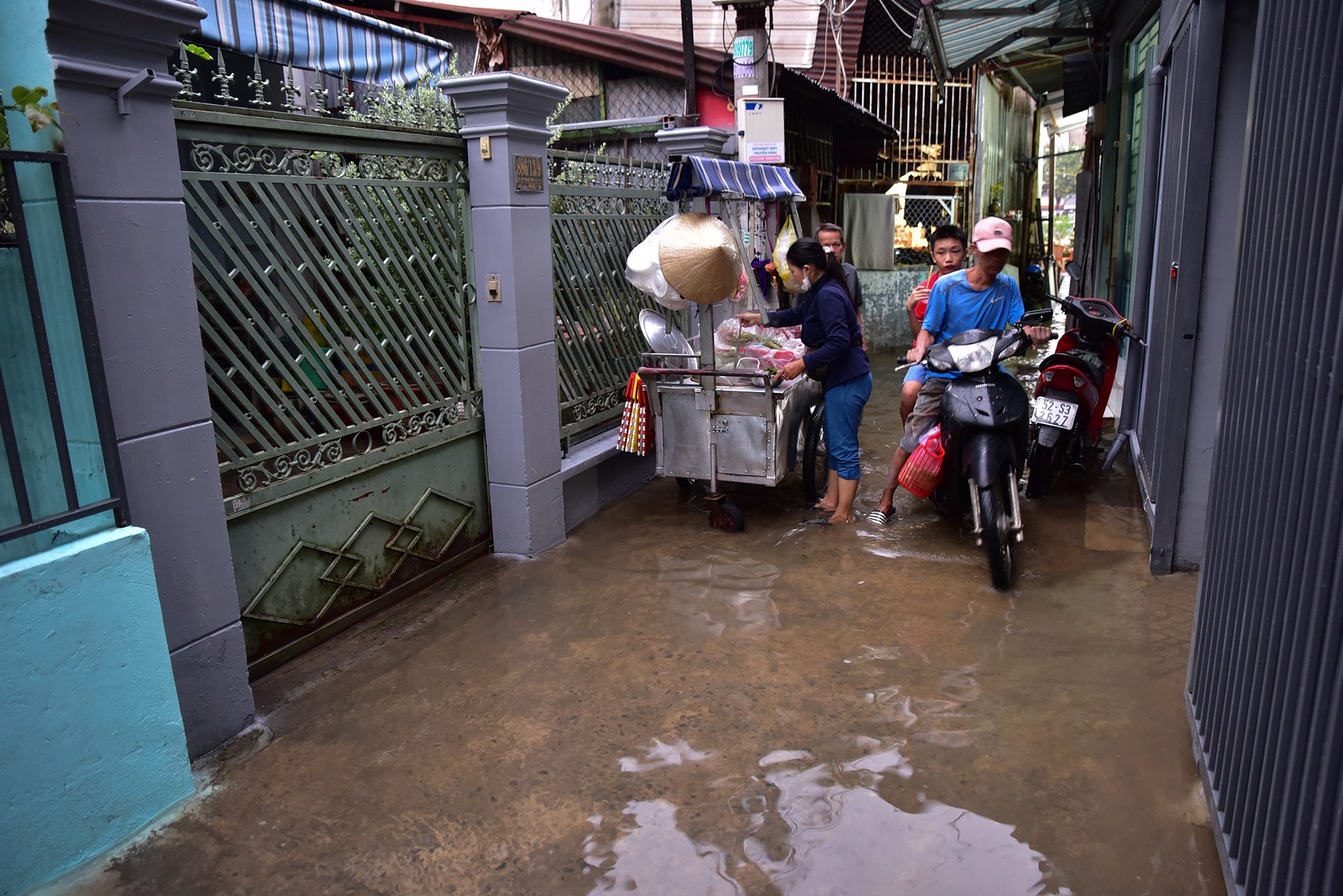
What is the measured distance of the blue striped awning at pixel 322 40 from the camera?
5828 mm

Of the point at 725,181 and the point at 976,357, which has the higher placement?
the point at 725,181

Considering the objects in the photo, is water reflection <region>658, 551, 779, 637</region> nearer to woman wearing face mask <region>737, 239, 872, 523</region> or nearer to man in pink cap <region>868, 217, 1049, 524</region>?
woman wearing face mask <region>737, 239, 872, 523</region>

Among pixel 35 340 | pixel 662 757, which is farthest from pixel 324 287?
pixel 662 757

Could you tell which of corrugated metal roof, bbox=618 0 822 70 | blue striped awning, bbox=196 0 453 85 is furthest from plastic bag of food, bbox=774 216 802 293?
corrugated metal roof, bbox=618 0 822 70

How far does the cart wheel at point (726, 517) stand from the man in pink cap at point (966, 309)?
1087 mm

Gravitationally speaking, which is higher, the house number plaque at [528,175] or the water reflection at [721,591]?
the house number plaque at [528,175]

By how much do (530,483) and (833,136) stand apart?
32.0 feet

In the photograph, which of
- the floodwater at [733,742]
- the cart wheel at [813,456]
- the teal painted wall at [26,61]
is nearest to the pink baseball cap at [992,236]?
the cart wheel at [813,456]

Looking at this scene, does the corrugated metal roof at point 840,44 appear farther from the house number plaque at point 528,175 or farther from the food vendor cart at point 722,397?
the house number plaque at point 528,175

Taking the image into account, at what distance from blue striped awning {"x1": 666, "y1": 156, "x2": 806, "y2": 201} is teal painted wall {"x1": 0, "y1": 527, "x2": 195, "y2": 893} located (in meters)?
3.66

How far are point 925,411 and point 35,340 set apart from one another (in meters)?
4.39

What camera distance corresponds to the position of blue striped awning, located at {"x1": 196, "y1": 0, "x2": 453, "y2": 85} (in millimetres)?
5828

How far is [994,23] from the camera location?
31.1 feet

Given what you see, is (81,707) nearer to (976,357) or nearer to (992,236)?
(976,357)
